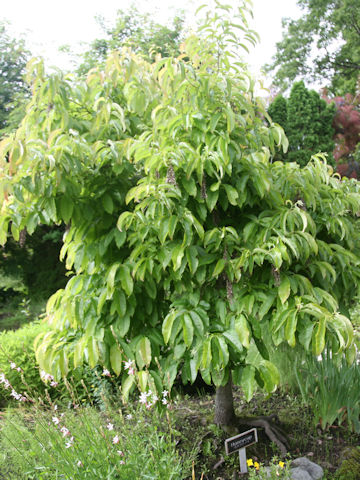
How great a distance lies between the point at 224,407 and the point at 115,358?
979 mm

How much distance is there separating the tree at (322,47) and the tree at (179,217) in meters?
14.6

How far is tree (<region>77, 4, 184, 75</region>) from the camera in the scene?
28.3ft

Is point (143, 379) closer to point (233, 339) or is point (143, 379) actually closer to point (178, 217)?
point (233, 339)

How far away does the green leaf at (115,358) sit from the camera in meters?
1.91

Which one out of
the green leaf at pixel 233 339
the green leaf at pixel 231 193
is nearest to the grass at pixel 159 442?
the green leaf at pixel 233 339

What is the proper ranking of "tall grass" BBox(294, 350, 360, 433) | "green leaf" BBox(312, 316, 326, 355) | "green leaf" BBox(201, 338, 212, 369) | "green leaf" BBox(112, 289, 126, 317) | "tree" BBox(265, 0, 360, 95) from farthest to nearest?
"tree" BBox(265, 0, 360, 95), "tall grass" BBox(294, 350, 360, 433), "green leaf" BBox(112, 289, 126, 317), "green leaf" BBox(201, 338, 212, 369), "green leaf" BBox(312, 316, 326, 355)

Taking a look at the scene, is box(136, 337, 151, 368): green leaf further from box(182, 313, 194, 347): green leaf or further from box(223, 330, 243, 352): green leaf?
box(223, 330, 243, 352): green leaf

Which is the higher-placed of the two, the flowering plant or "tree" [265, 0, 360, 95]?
"tree" [265, 0, 360, 95]

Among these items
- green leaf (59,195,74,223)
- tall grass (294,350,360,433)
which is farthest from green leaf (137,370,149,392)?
tall grass (294,350,360,433)

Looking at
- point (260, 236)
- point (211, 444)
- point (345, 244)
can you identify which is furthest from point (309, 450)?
point (260, 236)

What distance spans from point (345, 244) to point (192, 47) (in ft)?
4.24

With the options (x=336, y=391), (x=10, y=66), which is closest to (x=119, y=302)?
(x=336, y=391)

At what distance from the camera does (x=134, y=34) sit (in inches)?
346

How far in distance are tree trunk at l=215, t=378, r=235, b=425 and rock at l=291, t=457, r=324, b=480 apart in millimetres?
466
